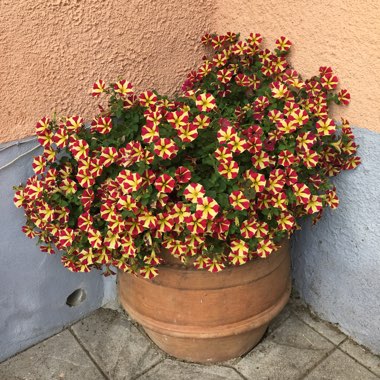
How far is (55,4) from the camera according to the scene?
1855 millimetres

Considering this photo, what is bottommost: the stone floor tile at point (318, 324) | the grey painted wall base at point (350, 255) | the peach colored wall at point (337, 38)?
the stone floor tile at point (318, 324)

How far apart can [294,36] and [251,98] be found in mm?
315

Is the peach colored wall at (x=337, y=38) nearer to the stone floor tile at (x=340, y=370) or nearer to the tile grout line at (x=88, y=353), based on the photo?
the stone floor tile at (x=340, y=370)

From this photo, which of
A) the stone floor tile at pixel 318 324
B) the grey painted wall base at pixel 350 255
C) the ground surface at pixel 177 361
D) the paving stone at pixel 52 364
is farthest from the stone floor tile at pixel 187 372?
the grey painted wall base at pixel 350 255

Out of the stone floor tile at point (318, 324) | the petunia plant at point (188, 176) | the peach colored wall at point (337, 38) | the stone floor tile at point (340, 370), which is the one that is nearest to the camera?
the petunia plant at point (188, 176)

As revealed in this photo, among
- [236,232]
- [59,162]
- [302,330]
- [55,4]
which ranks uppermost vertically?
[55,4]

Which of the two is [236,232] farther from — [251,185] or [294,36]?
[294,36]

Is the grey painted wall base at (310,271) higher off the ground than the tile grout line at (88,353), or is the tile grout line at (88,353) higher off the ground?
the grey painted wall base at (310,271)

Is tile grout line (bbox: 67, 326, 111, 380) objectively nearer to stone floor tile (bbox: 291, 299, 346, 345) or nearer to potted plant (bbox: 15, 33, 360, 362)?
potted plant (bbox: 15, 33, 360, 362)

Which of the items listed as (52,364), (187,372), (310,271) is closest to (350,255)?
(310,271)

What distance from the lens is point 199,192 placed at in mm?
1548

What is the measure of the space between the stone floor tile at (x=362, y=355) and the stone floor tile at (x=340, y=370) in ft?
0.09

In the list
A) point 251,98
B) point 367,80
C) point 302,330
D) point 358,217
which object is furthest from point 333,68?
point 302,330

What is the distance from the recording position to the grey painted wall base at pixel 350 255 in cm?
198
